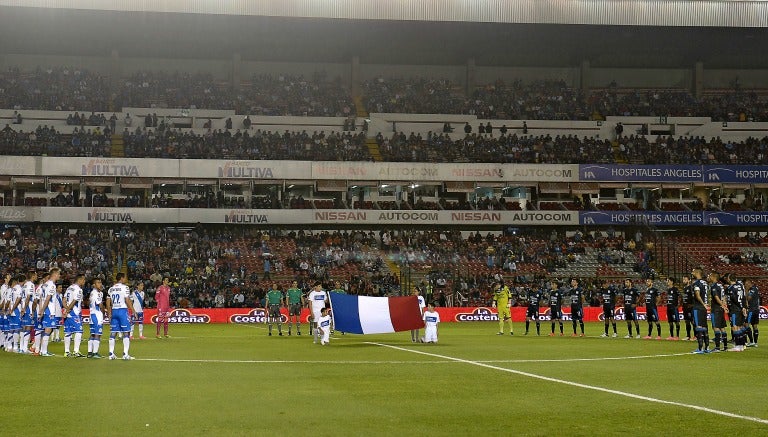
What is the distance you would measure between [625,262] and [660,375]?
43561mm

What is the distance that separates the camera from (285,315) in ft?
157

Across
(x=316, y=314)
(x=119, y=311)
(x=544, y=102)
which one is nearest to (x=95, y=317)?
(x=119, y=311)

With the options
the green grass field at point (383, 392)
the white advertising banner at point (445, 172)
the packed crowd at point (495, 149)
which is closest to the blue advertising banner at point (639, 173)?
the white advertising banner at point (445, 172)

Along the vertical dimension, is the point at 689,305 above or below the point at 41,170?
below

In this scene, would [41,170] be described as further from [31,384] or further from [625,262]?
[31,384]

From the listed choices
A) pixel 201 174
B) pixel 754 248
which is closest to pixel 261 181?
pixel 201 174

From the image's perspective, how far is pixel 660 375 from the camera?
18.0m

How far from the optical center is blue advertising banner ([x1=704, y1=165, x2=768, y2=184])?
6519 cm

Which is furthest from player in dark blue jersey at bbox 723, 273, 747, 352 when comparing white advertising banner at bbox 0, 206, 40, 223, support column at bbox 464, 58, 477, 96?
support column at bbox 464, 58, 477, 96

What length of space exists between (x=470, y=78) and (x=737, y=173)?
22.4 metres

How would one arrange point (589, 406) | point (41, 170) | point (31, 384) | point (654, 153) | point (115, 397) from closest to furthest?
point (589, 406) < point (115, 397) < point (31, 384) < point (41, 170) < point (654, 153)

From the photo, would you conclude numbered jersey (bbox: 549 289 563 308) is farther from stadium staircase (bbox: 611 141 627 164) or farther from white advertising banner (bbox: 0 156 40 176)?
white advertising banner (bbox: 0 156 40 176)

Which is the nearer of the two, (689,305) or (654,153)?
(689,305)

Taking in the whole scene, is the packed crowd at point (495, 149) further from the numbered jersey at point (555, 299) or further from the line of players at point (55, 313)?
the line of players at point (55, 313)
